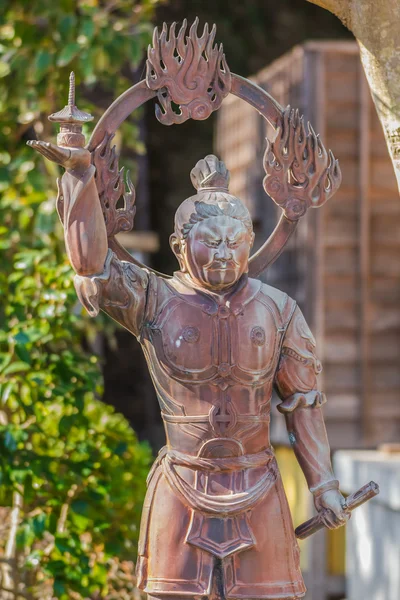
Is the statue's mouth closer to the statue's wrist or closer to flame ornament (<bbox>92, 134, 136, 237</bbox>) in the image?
flame ornament (<bbox>92, 134, 136, 237</bbox>)

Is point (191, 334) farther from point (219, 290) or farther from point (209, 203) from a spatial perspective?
point (209, 203)

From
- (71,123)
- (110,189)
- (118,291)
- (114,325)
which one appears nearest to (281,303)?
(118,291)

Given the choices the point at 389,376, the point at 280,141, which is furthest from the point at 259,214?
the point at 280,141

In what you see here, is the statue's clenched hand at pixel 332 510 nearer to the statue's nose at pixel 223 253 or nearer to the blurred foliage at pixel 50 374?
the statue's nose at pixel 223 253

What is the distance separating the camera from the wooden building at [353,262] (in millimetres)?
7078

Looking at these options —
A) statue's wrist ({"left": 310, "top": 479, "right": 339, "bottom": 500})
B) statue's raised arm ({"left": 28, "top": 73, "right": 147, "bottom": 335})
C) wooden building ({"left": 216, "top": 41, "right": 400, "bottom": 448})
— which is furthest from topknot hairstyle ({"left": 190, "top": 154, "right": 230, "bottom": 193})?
wooden building ({"left": 216, "top": 41, "right": 400, "bottom": 448})

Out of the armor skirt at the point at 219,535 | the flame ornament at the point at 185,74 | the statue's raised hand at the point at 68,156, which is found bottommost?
the armor skirt at the point at 219,535

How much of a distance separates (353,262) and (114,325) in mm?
2185

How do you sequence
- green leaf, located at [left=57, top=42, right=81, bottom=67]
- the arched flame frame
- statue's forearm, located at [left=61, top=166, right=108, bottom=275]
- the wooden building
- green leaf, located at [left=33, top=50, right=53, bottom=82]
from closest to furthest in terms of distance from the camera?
statue's forearm, located at [left=61, top=166, right=108, bottom=275] < the arched flame frame < green leaf, located at [left=57, top=42, right=81, bottom=67] < green leaf, located at [left=33, top=50, right=53, bottom=82] < the wooden building

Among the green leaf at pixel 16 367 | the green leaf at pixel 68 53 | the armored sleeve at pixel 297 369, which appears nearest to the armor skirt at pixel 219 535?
the armored sleeve at pixel 297 369

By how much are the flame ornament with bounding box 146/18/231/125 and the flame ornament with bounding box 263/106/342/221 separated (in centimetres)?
27

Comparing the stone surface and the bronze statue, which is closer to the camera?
the bronze statue

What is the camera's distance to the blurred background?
4465mm

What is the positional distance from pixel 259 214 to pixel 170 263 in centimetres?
225
